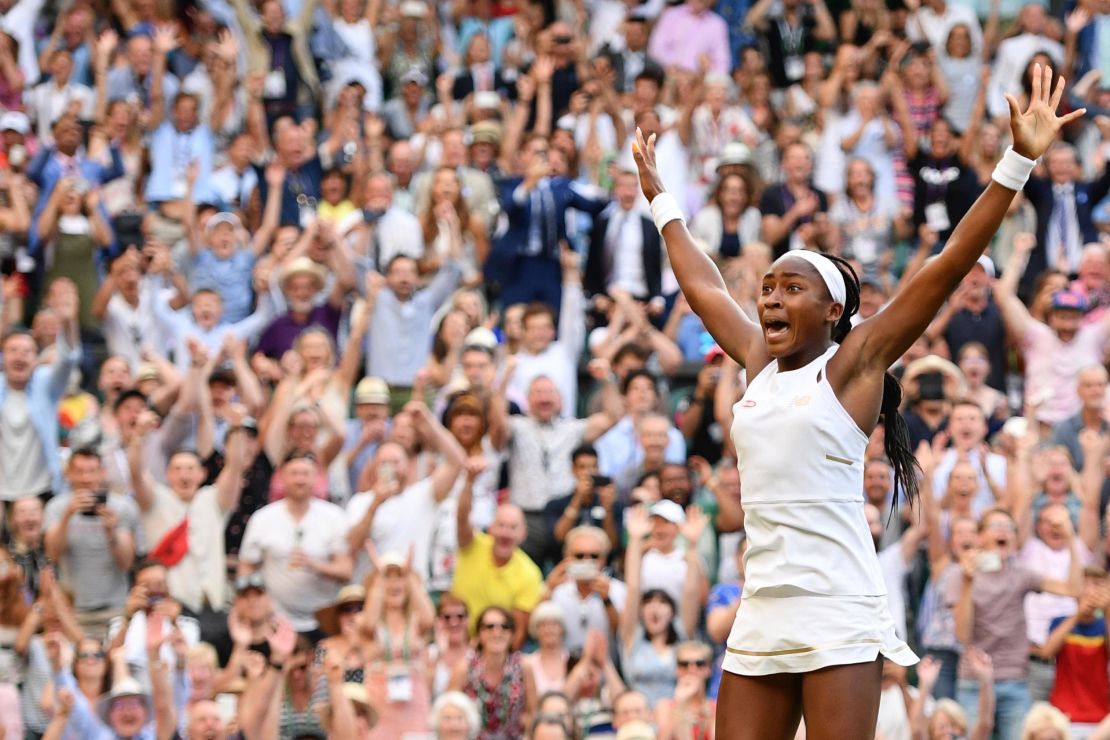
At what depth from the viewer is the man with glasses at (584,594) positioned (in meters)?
10.6

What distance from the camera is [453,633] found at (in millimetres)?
10305

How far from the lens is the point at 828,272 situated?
5066 mm

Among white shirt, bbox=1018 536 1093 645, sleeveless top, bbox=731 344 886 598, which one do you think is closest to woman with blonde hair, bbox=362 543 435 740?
white shirt, bbox=1018 536 1093 645

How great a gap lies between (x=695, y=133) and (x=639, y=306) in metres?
2.80

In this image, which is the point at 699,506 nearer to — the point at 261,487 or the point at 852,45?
the point at 261,487

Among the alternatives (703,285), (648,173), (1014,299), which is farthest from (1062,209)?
(703,285)

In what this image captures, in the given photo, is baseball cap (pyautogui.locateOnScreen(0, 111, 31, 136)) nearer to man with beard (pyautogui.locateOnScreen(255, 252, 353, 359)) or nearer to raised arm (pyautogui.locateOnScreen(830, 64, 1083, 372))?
man with beard (pyautogui.locateOnScreen(255, 252, 353, 359))

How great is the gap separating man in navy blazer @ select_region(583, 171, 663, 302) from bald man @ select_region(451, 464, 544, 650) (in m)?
3.22

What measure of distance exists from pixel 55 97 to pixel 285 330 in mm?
3529

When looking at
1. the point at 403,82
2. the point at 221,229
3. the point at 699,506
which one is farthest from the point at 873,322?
the point at 403,82

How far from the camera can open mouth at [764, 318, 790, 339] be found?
5.05m

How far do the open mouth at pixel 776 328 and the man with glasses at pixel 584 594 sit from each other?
5642 millimetres

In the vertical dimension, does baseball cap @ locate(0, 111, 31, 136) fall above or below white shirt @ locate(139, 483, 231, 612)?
above

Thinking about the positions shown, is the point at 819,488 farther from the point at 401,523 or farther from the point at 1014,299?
the point at 1014,299
